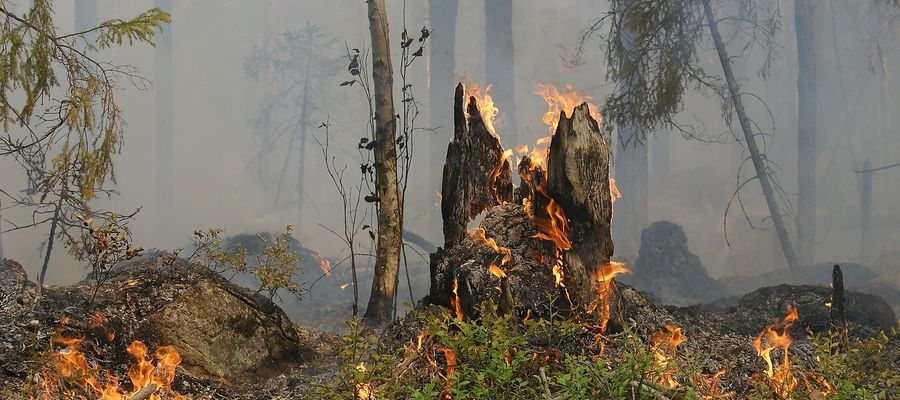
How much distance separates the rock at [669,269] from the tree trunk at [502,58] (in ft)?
45.7

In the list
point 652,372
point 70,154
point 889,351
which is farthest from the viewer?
point 70,154

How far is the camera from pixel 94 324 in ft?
19.0

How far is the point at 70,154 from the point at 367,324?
418cm

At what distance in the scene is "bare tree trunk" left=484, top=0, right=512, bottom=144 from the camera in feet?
95.8

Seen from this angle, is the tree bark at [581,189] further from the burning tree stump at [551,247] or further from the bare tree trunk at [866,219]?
the bare tree trunk at [866,219]

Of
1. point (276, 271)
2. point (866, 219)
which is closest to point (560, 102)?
point (276, 271)

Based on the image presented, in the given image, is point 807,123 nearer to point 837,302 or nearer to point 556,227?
point 837,302

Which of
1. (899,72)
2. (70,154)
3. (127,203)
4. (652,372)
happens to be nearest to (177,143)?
(127,203)

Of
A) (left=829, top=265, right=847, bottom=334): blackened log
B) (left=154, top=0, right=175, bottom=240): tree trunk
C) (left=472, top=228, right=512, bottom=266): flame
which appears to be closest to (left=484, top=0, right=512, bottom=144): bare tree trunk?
(left=154, top=0, right=175, bottom=240): tree trunk

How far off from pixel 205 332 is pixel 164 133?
37.9 m

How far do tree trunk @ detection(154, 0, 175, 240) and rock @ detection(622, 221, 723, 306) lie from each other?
29889mm

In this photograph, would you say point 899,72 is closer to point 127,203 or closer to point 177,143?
point 177,143

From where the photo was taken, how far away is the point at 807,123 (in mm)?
26344

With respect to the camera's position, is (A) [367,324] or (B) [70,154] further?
(A) [367,324]
